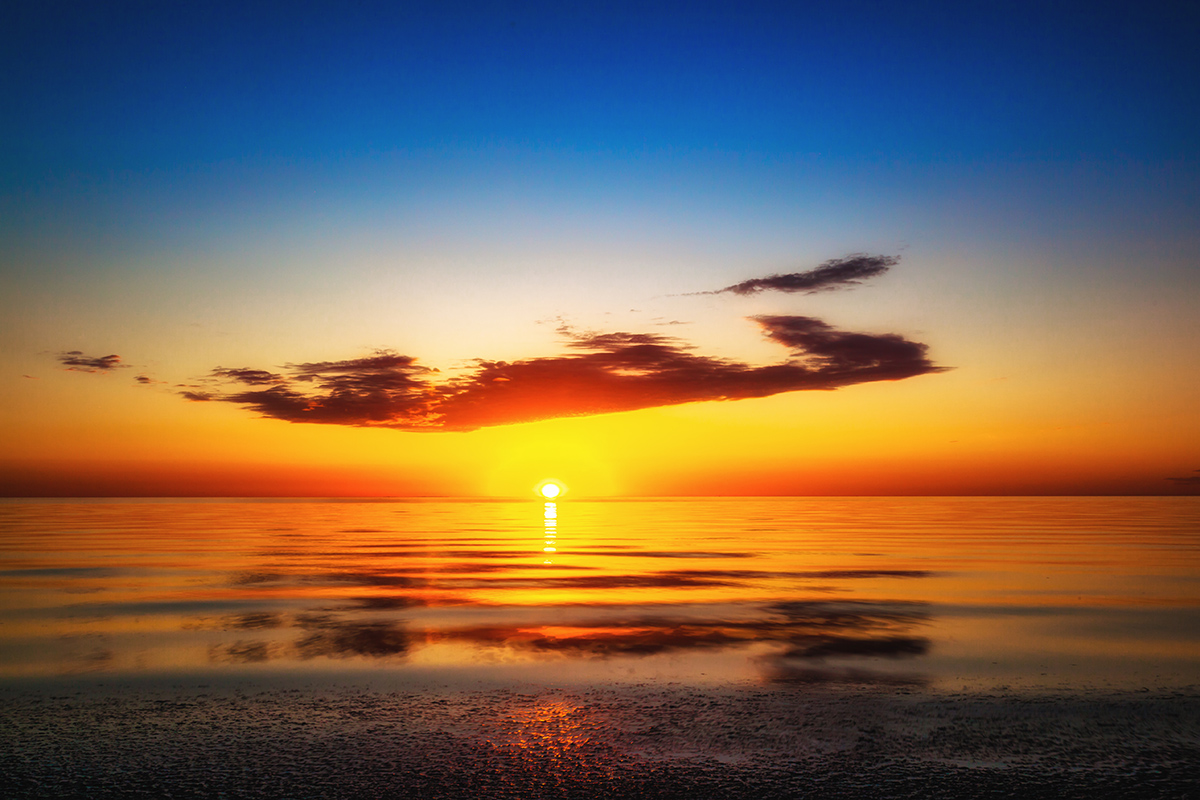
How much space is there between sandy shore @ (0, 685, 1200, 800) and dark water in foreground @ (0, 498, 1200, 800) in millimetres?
28

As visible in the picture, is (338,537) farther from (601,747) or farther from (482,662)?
(601,747)

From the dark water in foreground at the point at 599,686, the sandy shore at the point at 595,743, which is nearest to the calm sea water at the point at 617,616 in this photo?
the dark water in foreground at the point at 599,686

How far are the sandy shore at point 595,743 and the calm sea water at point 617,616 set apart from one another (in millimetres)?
829

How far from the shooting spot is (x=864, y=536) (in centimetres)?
3316

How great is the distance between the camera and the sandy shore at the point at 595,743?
16.7 ft

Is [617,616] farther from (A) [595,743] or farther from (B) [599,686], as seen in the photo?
(A) [595,743]

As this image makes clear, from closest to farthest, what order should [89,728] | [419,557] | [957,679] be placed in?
1. [89,728]
2. [957,679]
3. [419,557]

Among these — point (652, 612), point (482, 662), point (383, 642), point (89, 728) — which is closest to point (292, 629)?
point (383, 642)

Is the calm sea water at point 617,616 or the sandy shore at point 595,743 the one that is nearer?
the sandy shore at point 595,743

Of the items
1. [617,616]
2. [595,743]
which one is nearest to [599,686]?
[595,743]

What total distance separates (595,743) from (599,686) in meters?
1.80

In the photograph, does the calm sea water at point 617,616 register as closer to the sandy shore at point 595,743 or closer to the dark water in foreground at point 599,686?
the dark water in foreground at point 599,686

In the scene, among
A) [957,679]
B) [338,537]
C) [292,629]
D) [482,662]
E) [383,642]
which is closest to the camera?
[957,679]

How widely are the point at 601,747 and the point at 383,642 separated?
16.1 feet
